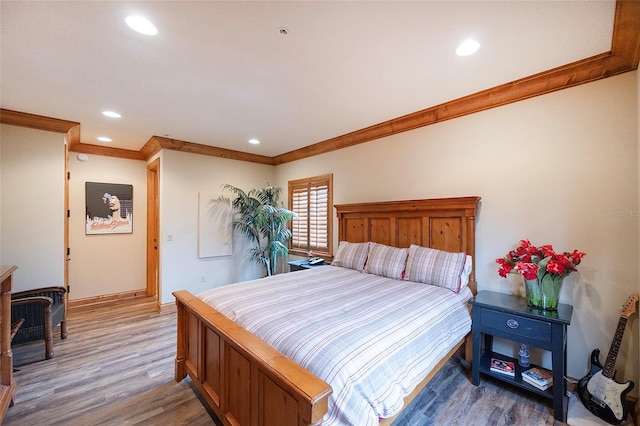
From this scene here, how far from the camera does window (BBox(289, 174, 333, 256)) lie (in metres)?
4.43

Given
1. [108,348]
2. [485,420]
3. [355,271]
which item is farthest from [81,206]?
[485,420]

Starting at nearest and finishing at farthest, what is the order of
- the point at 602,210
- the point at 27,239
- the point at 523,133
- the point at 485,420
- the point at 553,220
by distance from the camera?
the point at 485,420 < the point at 602,210 < the point at 553,220 < the point at 523,133 < the point at 27,239

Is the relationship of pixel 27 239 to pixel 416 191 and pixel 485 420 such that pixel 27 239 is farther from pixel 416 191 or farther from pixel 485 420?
pixel 485 420

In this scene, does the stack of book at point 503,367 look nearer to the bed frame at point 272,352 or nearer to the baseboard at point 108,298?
the bed frame at point 272,352

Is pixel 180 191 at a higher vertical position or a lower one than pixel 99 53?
lower

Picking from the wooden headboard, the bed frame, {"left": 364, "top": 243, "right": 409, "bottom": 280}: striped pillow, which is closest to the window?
the wooden headboard

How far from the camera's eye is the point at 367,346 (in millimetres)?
1443

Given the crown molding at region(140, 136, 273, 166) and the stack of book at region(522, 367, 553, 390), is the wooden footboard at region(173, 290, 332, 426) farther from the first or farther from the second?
the crown molding at region(140, 136, 273, 166)

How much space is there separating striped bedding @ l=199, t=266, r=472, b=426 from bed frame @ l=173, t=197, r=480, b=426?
0.13 meters

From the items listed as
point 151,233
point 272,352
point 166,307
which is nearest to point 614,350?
point 272,352

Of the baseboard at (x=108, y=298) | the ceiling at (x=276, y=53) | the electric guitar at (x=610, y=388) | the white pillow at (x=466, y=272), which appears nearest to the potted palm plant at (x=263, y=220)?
the ceiling at (x=276, y=53)

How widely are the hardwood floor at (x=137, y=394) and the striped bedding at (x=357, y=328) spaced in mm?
468

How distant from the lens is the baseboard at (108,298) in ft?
14.3

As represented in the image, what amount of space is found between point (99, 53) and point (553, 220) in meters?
3.90
